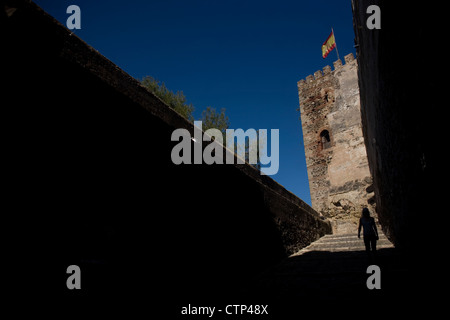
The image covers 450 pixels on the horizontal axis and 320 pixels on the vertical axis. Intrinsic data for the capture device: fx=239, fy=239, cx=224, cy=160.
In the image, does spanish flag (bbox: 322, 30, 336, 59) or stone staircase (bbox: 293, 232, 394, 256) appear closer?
stone staircase (bbox: 293, 232, 394, 256)

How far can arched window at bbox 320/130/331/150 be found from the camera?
14.1m

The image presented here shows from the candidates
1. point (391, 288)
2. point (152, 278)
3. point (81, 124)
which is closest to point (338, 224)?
point (391, 288)

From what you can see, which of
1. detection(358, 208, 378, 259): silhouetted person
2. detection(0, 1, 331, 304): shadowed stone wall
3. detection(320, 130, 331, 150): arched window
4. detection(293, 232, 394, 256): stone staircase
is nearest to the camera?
detection(0, 1, 331, 304): shadowed stone wall

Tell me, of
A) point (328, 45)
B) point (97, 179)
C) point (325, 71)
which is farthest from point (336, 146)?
point (97, 179)

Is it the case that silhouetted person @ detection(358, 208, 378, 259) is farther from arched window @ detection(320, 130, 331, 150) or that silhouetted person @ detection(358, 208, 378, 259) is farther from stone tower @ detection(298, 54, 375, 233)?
arched window @ detection(320, 130, 331, 150)

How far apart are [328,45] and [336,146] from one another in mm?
7255

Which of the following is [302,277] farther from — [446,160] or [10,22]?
[10,22]

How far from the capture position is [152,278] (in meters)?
2.17

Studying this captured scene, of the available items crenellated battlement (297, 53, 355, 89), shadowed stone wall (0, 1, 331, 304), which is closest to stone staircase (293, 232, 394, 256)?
shadowed stone wall (0, 1, 331, 304)

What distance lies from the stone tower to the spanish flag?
1.38 m

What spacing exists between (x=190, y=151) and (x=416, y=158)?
232cm

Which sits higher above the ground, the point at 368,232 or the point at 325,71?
the point at 325,71

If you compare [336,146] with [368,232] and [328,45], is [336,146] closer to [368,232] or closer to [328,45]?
[328,45]

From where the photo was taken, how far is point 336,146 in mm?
13344
